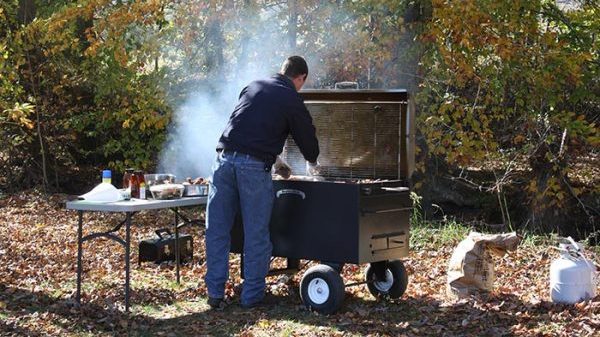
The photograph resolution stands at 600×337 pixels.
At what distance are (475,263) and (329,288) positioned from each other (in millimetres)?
1076

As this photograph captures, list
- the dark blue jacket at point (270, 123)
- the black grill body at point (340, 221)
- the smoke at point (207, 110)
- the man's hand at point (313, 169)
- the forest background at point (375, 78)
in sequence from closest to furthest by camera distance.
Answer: the black grill body at point (340, 221) → the dark blue jacket at point (270, 123) → the man's hand at point (313, 169) → the forest background at point (375, 78) → the smoke at point (207, 110)

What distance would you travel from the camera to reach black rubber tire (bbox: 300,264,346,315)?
6.11 meters

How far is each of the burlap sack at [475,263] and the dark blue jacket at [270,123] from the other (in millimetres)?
1273

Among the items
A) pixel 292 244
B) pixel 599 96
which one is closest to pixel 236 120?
pixel 292 244

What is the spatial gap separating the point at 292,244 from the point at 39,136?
8.09 metres

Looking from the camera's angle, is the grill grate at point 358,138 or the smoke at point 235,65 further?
the smoke at point 235,65

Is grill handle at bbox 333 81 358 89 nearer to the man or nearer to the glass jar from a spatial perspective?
the man

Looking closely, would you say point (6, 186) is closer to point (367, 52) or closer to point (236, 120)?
point (367, 52)

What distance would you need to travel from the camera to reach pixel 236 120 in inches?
247

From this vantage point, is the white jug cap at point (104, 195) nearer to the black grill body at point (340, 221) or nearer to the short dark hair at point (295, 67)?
the black grill body at point (340, 221)

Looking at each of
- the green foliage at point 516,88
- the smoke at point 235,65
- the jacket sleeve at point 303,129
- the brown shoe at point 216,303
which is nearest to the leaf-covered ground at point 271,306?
the brown shoe at point 216,303

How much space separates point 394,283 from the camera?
6.51 meters

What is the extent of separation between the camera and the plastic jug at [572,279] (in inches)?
240

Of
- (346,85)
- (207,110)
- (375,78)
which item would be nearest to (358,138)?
(346,85)
